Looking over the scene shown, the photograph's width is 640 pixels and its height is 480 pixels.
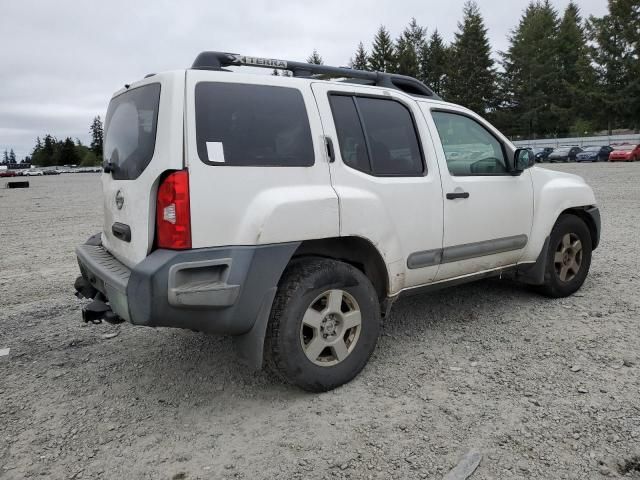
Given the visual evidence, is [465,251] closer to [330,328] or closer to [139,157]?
[330,328]

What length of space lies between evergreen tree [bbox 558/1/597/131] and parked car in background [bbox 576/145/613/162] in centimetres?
2020

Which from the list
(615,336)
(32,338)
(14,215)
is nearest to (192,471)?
(32,338)

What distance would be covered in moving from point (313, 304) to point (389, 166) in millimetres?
1091

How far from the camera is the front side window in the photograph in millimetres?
3896

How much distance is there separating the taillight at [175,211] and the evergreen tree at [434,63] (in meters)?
73.6

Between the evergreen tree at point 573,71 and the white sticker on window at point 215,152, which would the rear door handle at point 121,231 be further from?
the evergreen tree at point 573,71

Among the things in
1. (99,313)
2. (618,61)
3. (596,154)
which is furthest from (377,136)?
(618,61)

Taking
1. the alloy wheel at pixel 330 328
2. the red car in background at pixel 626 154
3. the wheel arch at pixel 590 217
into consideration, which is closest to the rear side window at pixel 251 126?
the alloy wheel at pixel 330 328

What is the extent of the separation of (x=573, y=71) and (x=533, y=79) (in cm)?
509

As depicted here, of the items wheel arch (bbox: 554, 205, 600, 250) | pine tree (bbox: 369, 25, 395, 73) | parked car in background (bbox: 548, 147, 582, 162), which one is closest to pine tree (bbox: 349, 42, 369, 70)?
pine tree (bbox: 369, 25, 395, 73)

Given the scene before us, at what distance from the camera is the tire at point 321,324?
296cm

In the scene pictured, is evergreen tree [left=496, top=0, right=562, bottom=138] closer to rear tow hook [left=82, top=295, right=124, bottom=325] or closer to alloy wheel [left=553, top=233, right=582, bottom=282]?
alloy wheel [left=553, top=233, right=582, bottom=282]

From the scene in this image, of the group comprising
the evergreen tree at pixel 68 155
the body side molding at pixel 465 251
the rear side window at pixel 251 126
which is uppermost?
the evergreen tree at pixel 68 155

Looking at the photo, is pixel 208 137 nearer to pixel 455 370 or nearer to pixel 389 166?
pixel 389 166
